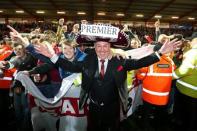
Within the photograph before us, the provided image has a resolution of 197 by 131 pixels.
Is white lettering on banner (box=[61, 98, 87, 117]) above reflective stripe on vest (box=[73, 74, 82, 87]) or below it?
below

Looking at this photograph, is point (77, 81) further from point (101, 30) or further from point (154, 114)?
point (154, 114)

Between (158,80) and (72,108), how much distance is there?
193 cm

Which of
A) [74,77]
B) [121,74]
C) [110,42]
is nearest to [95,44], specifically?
[110,42]

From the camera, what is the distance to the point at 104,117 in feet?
15.6

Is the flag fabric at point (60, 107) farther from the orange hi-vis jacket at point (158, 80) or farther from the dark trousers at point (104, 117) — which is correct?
the orange hi-vis jacket at point (158, 80)

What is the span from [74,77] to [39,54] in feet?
3.30

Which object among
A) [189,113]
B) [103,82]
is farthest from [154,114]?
[103,82]

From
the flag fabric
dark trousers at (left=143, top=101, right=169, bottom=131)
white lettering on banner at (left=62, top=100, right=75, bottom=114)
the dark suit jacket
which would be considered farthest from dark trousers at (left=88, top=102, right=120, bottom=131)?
dark trousers at (left=143, top=101, right=169, bottom=131)

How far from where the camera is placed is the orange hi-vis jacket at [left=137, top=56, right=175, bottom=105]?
6.66 metres

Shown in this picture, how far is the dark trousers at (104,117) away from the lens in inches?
187

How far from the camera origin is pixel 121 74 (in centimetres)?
476

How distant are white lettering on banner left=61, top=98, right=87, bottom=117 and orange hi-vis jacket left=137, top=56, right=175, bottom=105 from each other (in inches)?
69.3

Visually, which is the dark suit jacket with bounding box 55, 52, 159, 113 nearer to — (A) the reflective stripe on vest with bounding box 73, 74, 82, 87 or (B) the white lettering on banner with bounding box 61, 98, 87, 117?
(B) the white lettering on banner with bounding box 61, 98, 87, 117

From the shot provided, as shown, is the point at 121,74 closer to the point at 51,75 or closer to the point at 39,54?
the point at 39,54
